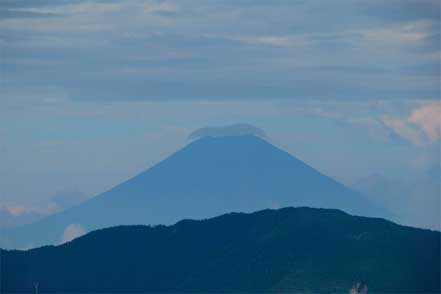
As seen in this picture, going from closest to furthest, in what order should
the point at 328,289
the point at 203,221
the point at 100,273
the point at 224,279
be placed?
1. the point at 328,289
2. the point at 224,279
3. the point at 100,273
4. the point at 203,221

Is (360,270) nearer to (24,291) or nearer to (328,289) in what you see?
(328,289)

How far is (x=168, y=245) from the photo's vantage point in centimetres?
10706

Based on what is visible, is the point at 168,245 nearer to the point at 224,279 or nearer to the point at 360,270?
the point at 224,279

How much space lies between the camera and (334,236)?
332ft

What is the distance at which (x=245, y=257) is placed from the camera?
Answer: 9925 centimetres

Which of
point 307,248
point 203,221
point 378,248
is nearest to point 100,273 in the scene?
point 203,221

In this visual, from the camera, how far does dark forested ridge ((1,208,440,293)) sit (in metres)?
93.1

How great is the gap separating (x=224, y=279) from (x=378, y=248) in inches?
551

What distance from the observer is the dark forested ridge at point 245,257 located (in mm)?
93125

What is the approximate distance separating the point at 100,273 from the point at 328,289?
24.7m

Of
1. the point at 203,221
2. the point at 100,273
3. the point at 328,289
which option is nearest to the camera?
the point at 328,289

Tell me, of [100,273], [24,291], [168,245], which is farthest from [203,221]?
[24,291]

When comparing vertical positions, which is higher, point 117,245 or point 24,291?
point 117,245

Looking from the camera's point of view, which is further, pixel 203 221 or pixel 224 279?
pixel 203 221
